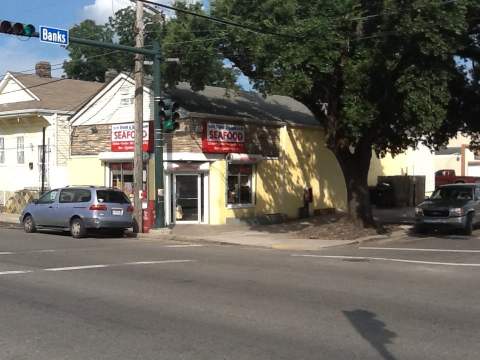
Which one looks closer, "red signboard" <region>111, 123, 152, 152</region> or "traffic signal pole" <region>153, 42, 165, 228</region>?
"traffic signal pole" <region>153, 42, 165, 228</region>

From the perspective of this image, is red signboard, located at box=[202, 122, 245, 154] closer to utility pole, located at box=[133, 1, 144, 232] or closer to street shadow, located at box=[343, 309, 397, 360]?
utility pole, located at box=[133, 1, 144, 232]

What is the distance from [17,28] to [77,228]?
22.8 ft

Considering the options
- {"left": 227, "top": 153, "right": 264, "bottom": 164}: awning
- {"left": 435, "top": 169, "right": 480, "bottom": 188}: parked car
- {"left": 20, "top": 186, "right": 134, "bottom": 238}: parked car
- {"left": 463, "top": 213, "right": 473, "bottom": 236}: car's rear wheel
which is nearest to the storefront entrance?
{"left": 227, "top": 153, "right": 264, "bottom": 164}: awning

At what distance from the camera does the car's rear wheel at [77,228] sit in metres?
20.4

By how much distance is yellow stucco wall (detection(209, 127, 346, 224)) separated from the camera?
24.9 m

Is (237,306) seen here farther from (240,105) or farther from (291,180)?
(240,105)

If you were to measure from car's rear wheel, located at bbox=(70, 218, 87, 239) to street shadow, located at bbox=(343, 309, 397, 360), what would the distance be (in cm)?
1361

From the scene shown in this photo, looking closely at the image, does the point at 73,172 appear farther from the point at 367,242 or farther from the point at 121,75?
the point at 367,242

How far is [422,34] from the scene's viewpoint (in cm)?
1605

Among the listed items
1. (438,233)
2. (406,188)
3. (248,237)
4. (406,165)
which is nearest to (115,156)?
(248,237)

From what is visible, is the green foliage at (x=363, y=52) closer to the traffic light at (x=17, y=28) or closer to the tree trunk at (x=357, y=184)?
the tree trunk at (x=357, y=184)

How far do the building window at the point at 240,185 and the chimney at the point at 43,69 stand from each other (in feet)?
58.9

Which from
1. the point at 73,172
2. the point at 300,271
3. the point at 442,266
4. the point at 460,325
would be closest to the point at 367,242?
the point at 442,266

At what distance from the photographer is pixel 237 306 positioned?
342 inches
